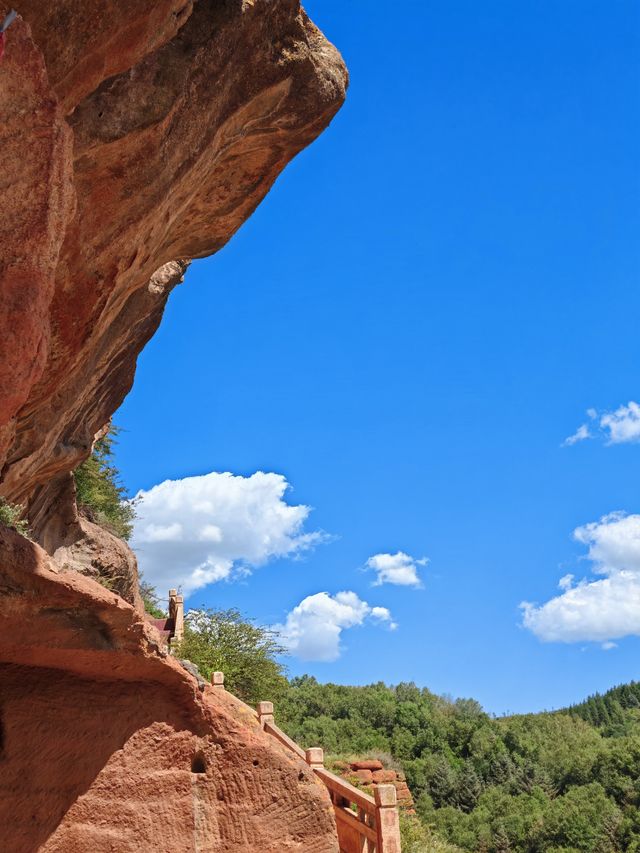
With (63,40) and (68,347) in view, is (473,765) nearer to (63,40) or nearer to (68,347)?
(68,347)

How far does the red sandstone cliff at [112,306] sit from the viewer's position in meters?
4.73

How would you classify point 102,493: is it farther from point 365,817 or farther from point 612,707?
point 612,707

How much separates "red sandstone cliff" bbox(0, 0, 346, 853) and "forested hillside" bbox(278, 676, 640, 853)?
26788 mm

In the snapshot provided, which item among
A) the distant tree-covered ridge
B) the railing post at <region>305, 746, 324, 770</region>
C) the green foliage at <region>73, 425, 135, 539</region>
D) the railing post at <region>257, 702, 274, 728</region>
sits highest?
the green foliage at <region>73, 425, 135, 539</region>

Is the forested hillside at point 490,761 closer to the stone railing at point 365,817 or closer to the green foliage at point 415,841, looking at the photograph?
the green foliage at point 415,841

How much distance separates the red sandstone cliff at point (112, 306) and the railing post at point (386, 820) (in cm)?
362

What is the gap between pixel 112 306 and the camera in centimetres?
798

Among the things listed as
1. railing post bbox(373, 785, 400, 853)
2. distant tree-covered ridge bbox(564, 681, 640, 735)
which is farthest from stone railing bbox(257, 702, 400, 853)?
distant tree-covered ridge bbox(564, 681, 640, 735)

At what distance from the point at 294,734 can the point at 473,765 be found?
10962mm

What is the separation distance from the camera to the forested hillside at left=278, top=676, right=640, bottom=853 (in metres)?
34.6

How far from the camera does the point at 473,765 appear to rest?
42812 mm

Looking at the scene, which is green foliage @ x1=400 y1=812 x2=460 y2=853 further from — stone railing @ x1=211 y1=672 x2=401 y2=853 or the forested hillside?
the forested hillside

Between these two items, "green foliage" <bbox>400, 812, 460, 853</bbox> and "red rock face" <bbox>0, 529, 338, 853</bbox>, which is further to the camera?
"green foliage" <bbox>400, 812, 460, 853</bbox>

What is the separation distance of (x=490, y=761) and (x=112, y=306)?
1661 inches
